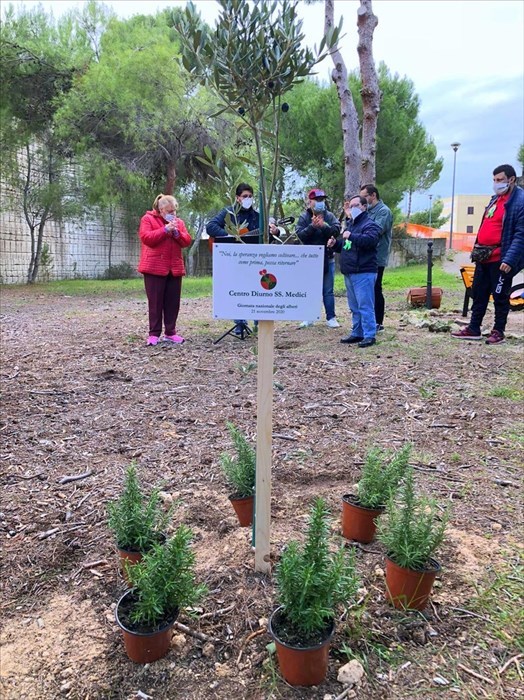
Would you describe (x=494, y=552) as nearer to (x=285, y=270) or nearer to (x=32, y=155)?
(x=285, y=270)

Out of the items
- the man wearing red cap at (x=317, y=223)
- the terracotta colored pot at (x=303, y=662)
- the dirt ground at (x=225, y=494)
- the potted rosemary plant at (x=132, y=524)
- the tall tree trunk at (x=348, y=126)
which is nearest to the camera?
the terracotta colored pot at (x=303, y=662)

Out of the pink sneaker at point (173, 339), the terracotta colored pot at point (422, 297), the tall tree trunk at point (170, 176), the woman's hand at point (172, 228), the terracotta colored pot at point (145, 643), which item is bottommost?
the terracotta colored pot at point (145, 643)

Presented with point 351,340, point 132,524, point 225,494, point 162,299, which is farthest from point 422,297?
point 132,524

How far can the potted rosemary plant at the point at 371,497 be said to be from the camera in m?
2.16

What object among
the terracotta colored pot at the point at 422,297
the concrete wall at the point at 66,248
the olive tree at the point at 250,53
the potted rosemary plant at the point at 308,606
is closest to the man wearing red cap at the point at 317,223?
the terracotta colored pot at the point at 422,297

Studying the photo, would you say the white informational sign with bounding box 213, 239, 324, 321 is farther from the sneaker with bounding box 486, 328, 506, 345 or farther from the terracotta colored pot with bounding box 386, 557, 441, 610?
the sneaker with bounding box 486, 328, 506, 345

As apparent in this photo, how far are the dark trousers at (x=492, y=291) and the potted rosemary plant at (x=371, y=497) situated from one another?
411 cm

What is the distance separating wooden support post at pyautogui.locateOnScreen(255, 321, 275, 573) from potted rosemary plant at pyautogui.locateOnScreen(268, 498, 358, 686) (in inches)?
13.4

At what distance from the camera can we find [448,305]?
9461 mm

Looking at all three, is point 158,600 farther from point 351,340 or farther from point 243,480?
point 351,340

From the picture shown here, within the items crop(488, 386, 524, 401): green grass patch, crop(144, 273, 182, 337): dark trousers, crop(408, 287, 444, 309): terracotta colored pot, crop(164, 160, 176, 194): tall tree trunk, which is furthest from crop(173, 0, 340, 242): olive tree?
crop(164, 160, 176, 194): tall tree trunk

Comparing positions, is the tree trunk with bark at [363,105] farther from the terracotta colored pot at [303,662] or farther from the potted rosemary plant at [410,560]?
the terracotta colored pot at [303,662]

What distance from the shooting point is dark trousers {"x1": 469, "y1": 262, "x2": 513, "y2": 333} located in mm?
5691

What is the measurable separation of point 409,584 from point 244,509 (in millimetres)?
768
